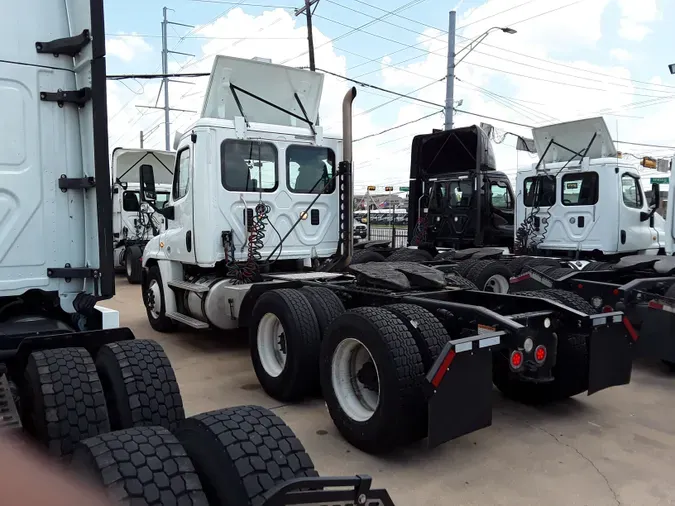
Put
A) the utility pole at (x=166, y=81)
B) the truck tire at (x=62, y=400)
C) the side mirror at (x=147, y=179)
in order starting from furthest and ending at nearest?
the utility pole at (x=166, y=81) → the side mirror at (x=147, y=179) → the truck tire at (x=62, y=400)

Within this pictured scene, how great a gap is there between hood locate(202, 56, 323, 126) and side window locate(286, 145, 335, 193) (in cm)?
43

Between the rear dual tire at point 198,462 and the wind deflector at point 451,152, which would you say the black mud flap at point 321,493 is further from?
the wind deflector at point 451,152

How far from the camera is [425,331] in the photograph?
378 cm

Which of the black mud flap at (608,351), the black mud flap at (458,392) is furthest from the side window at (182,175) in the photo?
the black mud flap at (608,351)

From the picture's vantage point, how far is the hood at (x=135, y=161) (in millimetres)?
15218

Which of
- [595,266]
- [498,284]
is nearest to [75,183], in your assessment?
[498,284]

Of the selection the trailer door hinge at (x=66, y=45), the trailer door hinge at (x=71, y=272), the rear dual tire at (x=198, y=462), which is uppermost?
the trailer door hinge at (x=66, y=45)

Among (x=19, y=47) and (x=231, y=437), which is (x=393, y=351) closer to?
(x=231, y=437)

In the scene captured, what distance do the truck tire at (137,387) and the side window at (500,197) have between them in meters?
9.69

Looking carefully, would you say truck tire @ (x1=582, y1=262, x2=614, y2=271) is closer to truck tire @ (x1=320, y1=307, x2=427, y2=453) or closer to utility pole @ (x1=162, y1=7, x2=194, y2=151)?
truck tire @ (x1=320, y1=307, x2=427, y2=453)

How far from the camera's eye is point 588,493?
3406mm

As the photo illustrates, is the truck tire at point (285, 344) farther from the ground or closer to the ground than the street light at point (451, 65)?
closer to the ground

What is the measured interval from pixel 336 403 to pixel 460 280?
7.37 ft

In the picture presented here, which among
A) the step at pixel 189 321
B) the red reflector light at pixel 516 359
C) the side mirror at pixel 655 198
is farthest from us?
the side mirror at pixel 655 198
